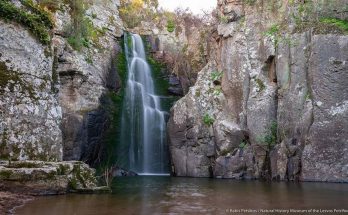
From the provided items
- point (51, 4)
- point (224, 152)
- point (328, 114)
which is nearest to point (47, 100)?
point (224, 152)

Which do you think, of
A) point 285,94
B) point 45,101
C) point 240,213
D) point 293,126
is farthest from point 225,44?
point 240,213

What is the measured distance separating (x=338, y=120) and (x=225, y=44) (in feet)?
30.6

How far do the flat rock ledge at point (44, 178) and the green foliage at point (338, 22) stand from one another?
13214 millimetres

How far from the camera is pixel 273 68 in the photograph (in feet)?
67.4

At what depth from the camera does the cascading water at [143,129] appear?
24.5 m

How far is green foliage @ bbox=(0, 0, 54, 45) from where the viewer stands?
492 inches

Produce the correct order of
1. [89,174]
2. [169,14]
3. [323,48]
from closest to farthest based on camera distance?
[89,174] → [323,48] → [169,14]

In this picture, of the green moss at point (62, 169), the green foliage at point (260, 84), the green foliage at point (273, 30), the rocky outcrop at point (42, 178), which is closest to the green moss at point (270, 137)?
the green foliage at point (260, 84)

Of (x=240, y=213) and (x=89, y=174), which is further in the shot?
(x=89, y=174)

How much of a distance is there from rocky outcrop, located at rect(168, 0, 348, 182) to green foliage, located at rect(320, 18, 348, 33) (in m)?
0.34

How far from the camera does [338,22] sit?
18.0 metres

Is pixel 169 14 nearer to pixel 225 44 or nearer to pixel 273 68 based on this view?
pixel 225 44

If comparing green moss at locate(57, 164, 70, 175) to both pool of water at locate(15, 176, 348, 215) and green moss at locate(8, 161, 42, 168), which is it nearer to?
green moss at locate(8, 161, 42, 168)

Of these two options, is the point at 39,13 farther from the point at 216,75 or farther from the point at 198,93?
the point at 216,75
